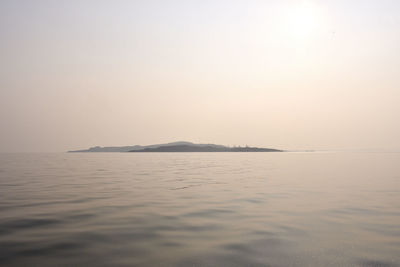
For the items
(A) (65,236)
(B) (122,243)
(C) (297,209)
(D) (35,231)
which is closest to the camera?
(B) (122,243)

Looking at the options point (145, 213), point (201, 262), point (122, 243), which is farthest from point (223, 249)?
point (145, 213)

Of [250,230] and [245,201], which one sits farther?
[245,201]

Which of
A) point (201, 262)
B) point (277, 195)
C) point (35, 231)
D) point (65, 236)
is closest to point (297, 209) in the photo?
point (277, 195)

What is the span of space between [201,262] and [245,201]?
29.6ft

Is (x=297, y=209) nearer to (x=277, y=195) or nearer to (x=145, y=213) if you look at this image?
(x=277, y=195)

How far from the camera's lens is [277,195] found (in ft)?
56.5

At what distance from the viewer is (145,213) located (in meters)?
12.1

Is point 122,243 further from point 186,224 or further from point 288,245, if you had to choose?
point 288,245

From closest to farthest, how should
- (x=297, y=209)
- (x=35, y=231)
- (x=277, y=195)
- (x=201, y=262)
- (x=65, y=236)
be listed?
(x=201, y=262) < (x=65, y=236) < (x=35, y=231) < (x=297, y=209) < (x=277, y=195)

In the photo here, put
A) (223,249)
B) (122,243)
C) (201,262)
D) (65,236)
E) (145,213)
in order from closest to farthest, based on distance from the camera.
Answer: (201,262)
(223,249)
(122,243)
(65,236)
(145,213)

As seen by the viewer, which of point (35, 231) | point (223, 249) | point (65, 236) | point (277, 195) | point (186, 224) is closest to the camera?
Answer: point (223, 249)

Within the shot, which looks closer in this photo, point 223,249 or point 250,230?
point 223,249

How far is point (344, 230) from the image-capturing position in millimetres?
9383

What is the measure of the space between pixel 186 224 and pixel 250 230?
94.5 inches
